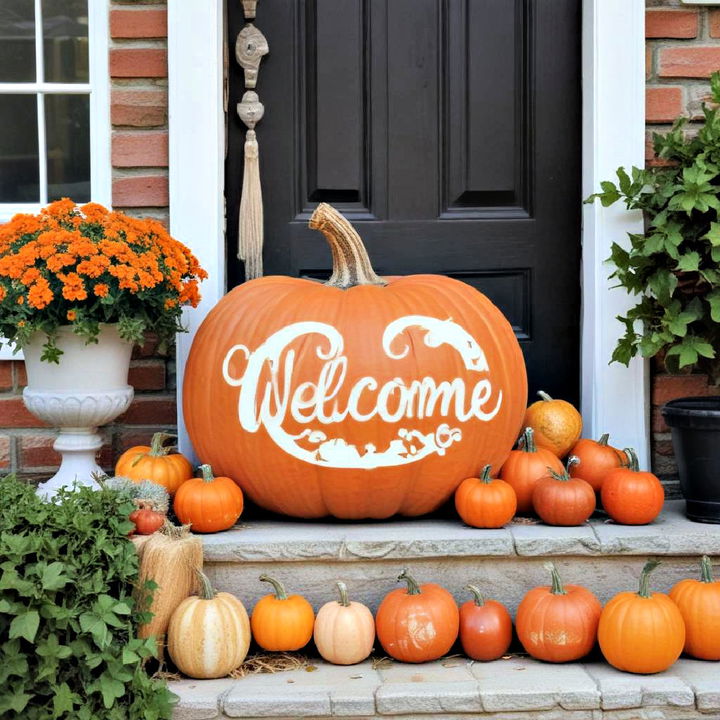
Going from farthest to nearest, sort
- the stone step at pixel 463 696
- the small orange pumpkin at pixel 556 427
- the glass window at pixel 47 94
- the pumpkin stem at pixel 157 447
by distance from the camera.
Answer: the glass window at pixel 47 94
the small orange pumpkin at pixel 556 427
the pumpkin stem at pixel 157 447
the stone step at pixel 463 696

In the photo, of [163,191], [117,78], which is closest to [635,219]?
[163,191]

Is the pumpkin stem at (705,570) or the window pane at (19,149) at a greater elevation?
the window pane at (19,149)

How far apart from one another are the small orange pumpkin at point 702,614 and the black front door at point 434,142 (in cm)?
100

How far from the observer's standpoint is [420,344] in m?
2.76

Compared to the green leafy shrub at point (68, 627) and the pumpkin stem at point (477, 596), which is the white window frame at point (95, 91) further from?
the pumpkin stem at point (477, 596)

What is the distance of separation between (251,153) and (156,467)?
1.05 m

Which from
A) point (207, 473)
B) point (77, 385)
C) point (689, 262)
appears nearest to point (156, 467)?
point (207, 473)

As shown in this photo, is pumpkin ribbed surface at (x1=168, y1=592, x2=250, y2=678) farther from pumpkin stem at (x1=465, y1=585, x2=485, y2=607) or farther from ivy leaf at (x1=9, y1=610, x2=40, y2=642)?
pumpkin stem at (x1=465, y1=585, x2=485, y2=607)

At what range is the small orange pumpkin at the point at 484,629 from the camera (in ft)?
8.21

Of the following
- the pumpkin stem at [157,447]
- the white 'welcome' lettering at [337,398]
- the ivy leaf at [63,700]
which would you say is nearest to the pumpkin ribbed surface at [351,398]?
the white 'welcome' lettering at [337,398]

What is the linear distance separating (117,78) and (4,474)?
1272 millimetres

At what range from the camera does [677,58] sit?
3.17 metres

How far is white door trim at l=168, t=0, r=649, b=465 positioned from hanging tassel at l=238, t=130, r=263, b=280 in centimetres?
7

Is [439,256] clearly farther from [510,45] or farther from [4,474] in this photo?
[4,474]
